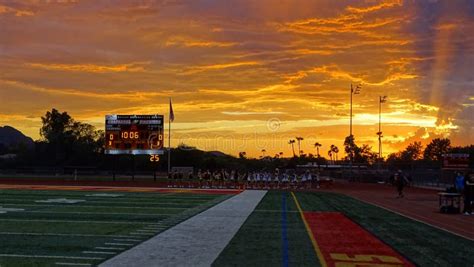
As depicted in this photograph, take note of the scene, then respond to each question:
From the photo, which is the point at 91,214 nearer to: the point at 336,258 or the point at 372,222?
the point at 372,222

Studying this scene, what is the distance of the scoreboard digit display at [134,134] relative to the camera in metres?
40.0

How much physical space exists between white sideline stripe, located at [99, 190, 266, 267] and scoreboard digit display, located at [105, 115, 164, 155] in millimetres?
25146

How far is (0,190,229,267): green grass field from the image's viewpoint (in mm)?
8992

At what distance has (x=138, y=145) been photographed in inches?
1578

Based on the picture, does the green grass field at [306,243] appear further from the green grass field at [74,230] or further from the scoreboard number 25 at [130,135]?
the scoreboard number 25 at [130,135]

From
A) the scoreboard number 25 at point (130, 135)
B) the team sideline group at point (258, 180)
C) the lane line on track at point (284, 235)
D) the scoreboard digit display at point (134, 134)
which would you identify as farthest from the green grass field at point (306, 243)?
the scoreboard number 25 at point (130, 135)

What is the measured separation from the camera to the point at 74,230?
1252 cm

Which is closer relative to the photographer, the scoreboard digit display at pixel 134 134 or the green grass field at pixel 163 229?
the green grass field at pixel 163 229

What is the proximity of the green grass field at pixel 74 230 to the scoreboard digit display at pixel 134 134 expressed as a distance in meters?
19.8

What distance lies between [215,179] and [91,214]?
1062 inches

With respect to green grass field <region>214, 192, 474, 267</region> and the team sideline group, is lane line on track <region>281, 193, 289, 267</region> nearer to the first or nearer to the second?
green grass field <region>214, 192, 474, 267</region>

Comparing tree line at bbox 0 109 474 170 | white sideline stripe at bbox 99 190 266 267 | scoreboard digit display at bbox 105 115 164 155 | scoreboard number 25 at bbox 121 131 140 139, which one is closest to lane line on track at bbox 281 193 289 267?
white sideline stripe at bbox 99 190 266 267

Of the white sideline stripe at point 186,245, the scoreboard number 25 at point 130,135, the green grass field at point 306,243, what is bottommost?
the green grass field at point 306,243

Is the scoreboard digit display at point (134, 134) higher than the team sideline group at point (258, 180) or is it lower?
higher
